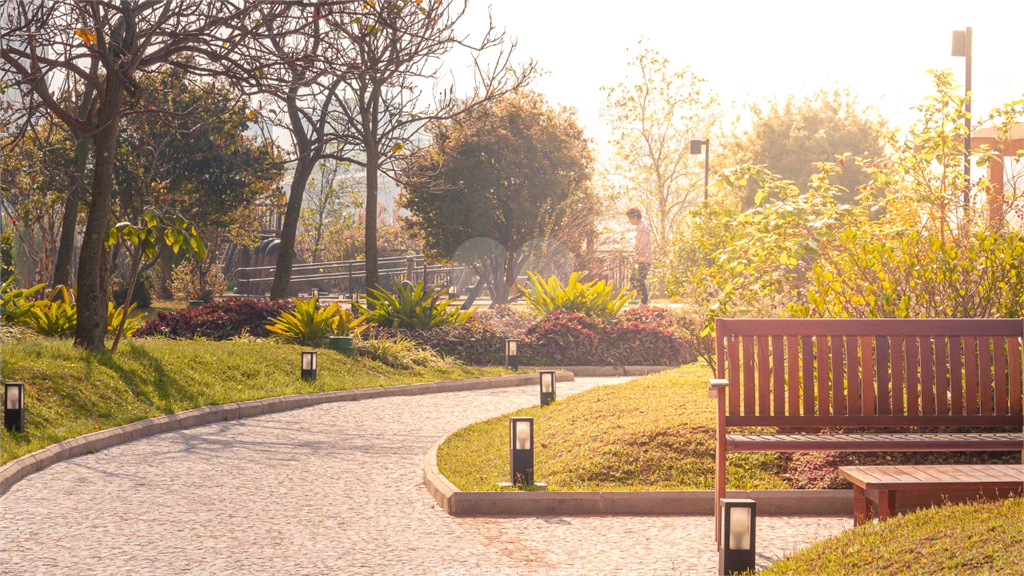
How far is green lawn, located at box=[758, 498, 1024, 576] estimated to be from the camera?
4.34 metres

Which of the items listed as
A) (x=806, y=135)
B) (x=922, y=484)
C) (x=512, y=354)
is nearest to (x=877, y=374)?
(x=922, y=484)

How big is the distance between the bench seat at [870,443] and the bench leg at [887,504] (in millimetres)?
683

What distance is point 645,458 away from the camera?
7.42 metres

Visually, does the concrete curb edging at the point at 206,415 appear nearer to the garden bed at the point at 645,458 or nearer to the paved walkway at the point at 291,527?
the paved walkway at the point at 291,527

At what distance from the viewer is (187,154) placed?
24.6m

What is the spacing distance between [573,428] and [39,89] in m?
7.41

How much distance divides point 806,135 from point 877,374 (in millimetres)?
31786

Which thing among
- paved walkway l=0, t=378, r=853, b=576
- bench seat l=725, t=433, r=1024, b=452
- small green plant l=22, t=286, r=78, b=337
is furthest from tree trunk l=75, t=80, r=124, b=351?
bench seat l=725, t=433, r=1024, b=452

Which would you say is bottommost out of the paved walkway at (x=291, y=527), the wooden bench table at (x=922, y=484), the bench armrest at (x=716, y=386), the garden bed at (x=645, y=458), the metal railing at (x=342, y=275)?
the paved walkway at (x=291, y=527)

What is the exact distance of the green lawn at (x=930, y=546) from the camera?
4.34m

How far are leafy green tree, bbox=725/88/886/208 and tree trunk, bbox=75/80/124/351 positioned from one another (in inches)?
1055

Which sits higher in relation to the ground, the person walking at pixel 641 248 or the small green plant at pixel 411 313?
the person walking at pixel 641 248

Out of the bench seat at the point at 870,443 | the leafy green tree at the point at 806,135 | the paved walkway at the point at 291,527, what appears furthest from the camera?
the leafy green tree at the point at 806,135

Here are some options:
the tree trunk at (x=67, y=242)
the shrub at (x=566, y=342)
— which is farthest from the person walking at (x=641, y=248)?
the tree trunk at (x=67, y=242)
